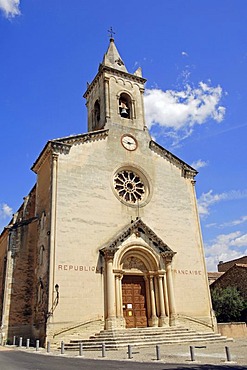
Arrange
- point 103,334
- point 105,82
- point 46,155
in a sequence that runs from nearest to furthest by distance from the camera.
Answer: point 103,334 → point 46,155 → point 105,82

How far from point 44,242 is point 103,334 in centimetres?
646

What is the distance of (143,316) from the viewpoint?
21062 mm

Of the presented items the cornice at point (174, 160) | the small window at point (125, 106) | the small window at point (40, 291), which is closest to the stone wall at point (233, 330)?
the cornice at point (174, 160)

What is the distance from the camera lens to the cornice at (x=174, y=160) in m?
26.5

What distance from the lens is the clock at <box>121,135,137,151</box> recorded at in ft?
82.6

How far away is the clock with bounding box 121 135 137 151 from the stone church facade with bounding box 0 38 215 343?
0.09 metres

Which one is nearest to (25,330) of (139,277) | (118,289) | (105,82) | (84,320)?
(84,320)

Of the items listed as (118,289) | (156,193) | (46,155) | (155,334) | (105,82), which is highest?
(105,82)

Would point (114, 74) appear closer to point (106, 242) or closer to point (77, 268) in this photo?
point (106, 242)

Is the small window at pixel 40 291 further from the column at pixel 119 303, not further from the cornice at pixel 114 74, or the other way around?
the cornice at pixel 114 74

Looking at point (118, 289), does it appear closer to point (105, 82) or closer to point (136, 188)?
point (136, 188)

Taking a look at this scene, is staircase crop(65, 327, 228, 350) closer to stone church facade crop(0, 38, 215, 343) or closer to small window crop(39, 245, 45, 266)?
stone church facade crop(0, 38, 215, 343)

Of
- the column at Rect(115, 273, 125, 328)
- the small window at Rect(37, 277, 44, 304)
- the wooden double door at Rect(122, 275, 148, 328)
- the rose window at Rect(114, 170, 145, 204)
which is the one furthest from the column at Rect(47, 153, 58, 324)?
the wooden double door at Rect(122, 275, 148, 328)

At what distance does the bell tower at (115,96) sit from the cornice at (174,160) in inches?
76.5
